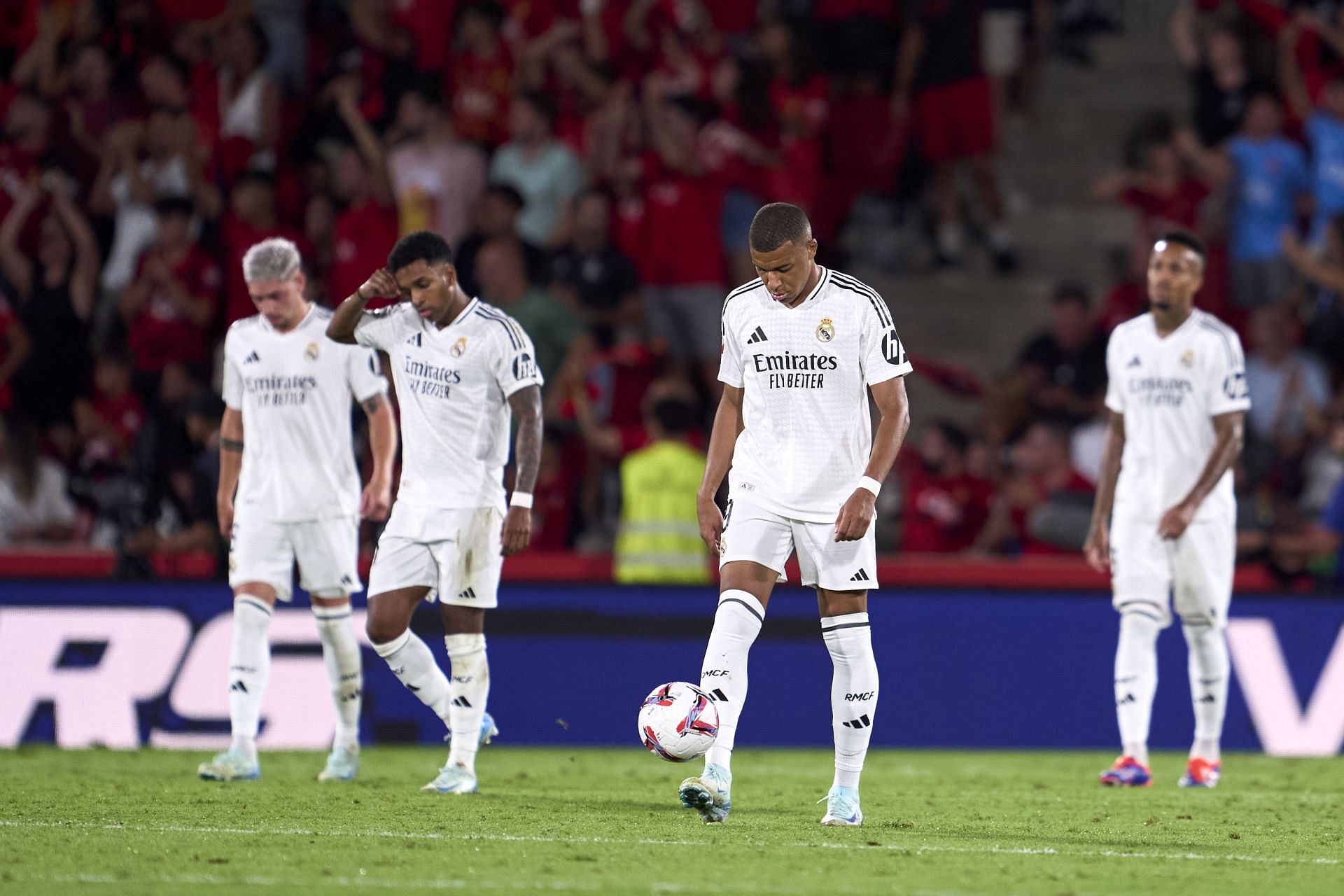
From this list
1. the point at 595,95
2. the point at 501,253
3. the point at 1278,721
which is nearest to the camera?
the point at 1278,721

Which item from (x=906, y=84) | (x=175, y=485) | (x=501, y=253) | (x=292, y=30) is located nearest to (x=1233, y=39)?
(x=906, y=84)

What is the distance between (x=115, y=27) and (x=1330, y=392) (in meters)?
10.7

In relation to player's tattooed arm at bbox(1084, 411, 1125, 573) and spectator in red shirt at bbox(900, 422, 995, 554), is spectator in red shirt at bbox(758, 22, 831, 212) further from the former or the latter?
player's tattooed arm at bbox(1084, 411, 1125, 573)

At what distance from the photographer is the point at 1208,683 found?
10.3 m

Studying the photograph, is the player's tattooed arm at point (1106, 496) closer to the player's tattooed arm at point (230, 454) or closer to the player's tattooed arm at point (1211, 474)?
the player's tattooed arm at point (1211, 474)

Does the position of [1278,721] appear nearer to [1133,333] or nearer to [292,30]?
[1133,333]

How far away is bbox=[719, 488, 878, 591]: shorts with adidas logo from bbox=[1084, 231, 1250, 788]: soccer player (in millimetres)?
2896

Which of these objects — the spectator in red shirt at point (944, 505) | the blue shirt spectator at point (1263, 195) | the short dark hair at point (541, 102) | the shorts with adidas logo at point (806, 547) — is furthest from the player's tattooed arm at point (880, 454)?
the blue shirt spectator at point (1263, 195)

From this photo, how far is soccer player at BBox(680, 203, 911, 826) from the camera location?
7543 millimetres

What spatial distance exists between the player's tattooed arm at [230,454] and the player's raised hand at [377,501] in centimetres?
82

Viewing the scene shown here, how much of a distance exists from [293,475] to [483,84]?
735cm

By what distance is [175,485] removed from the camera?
1305 centimetres

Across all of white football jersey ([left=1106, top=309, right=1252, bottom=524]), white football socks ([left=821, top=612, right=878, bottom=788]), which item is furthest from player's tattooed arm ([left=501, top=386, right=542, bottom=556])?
white football jersey ([left=1106, top=309, right=1252, bottom=524])

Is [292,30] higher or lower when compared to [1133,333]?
higher
